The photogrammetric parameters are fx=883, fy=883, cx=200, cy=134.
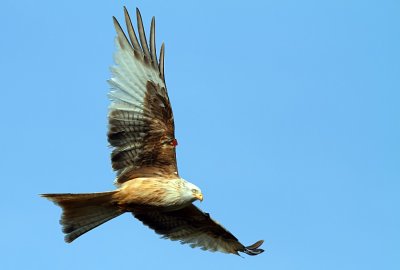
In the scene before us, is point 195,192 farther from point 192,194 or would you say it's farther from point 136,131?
point 136,131

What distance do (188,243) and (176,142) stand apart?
245cm

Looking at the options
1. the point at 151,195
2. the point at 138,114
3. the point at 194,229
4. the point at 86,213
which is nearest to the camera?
the point at 151,195

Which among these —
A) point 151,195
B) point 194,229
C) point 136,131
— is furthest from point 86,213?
point 194,229

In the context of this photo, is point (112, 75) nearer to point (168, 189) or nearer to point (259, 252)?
point (168, 189)

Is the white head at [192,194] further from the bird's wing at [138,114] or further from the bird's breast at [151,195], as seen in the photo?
the bird's wing at [138,114]

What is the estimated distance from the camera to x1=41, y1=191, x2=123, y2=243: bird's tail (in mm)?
14148

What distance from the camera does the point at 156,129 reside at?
49.3 ft

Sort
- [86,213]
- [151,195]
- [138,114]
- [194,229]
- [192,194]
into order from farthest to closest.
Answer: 1. [194,229]
2. [138,114]
3. [86,213]
4. [151,195]
5. [192,194]

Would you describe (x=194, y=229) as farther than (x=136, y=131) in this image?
Yes

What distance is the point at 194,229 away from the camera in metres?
16.5

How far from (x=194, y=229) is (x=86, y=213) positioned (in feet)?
8.94

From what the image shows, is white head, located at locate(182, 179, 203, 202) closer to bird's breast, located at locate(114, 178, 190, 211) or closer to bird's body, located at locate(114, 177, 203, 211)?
bird's body, located at locate(114, 177, 203, 211)

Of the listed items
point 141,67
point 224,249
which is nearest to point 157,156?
point 141,67

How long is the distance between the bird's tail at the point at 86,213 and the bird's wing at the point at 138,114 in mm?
595
